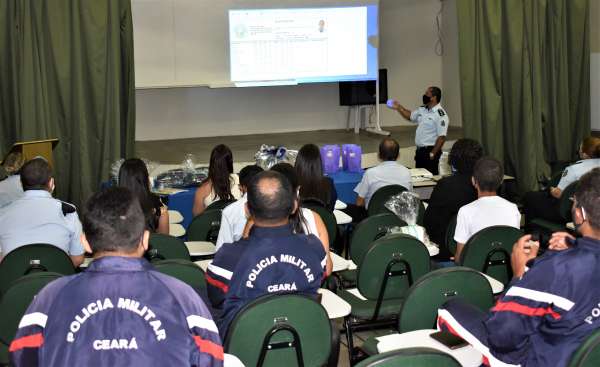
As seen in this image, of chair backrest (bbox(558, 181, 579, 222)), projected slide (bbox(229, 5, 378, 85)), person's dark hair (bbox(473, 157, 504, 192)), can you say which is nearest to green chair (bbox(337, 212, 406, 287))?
person's dark hair (bbox(473, 157, 504, 192))

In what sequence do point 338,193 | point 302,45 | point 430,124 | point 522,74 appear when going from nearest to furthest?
point 338,193, point 522,74, point 430,124, point 302,45

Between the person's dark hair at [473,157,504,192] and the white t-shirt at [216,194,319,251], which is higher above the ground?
the person's dark hair at [473,157,504,192]

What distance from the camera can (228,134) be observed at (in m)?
11.9

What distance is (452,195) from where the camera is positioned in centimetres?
493

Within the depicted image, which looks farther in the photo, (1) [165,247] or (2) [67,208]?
(2) [67,208]

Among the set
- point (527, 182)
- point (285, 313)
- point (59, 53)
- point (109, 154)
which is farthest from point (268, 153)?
point (285, 313)

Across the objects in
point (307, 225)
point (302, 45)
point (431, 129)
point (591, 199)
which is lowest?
point (307, 225)

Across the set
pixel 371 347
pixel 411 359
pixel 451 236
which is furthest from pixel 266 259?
pixel 451 236

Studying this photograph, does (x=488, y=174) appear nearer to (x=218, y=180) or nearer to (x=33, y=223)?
(x=218, y=180)

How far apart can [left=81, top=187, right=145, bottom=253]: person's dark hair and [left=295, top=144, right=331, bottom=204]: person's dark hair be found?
3.19 m

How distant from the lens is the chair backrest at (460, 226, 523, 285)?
12.7 feet

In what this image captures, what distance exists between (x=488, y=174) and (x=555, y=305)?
1.93 metres

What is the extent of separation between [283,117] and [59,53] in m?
5.66

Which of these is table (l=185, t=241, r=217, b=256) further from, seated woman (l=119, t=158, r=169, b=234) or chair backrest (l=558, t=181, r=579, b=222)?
chair backrest (l=558, t=181, r=579, b=222)
